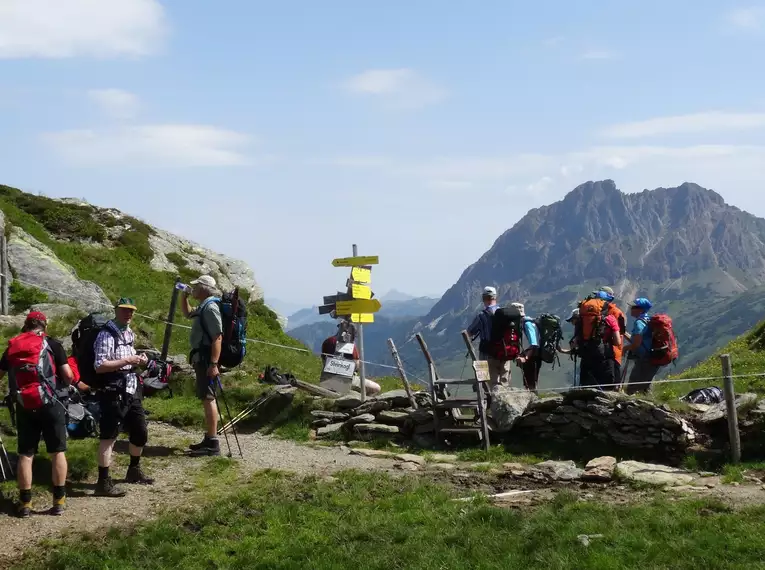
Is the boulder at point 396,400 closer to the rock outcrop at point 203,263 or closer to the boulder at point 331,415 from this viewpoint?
the boulder at point 331,415

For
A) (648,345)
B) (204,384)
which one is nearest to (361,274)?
(204,384)

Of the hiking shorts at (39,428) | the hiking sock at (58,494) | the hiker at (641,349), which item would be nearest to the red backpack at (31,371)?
the hiking shorts at (39,428)

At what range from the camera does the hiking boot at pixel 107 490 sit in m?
10.6

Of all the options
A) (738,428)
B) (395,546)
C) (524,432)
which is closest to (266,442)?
(524,432)

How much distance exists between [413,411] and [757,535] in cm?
808

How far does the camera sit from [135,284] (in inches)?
1161

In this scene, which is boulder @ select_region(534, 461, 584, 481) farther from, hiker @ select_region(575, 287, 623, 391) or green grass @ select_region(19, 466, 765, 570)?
hiker @ select_region(575, 287, 623, 391)

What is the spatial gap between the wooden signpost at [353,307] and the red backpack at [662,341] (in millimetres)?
5421

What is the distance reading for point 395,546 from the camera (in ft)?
28.9

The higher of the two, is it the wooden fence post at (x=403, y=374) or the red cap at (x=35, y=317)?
the red cap at (x=35, y=317)

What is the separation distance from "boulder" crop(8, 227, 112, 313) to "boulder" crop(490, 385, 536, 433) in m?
13.3

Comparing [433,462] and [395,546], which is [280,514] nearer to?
[395,546]

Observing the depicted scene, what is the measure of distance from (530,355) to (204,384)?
6.95 meters

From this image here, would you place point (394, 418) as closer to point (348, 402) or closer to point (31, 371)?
point (348, 402)
